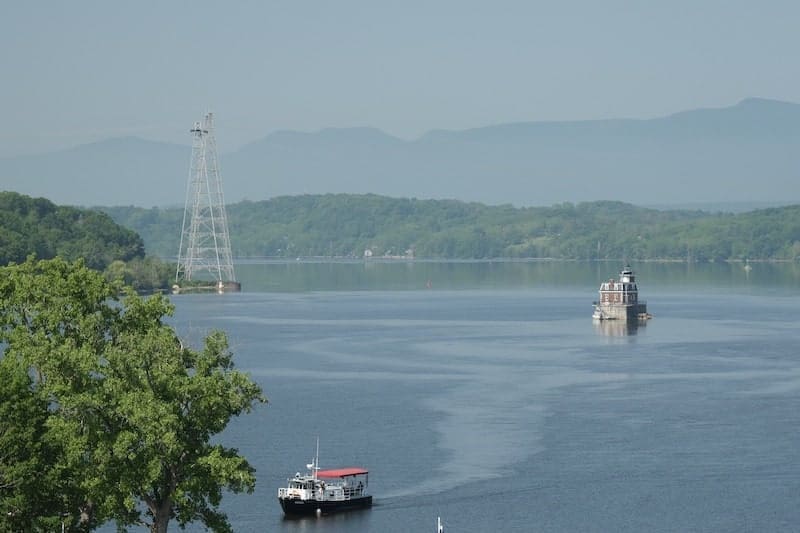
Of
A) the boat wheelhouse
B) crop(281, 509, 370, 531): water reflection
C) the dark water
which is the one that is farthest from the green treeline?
crop(281, 509, 370, 531): water reflection

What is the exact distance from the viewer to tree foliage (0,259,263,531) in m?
28.0

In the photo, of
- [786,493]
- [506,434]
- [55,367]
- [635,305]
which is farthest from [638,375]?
[55,367]

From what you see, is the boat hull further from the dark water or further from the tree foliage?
the tree foliage

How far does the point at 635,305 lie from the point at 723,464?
56.7m

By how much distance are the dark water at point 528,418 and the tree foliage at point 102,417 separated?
950 centimetres

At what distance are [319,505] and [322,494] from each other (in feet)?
1.10

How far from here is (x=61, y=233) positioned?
137750mm

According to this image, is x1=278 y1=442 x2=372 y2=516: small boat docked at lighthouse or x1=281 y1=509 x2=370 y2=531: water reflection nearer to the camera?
x1=281 y1=509 x2=370 y2=531: water reflection

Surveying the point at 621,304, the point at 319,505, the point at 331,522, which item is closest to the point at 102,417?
the point at 331,522

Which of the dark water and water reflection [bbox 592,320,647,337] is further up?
water reflection [bbox 592,320,647,337]

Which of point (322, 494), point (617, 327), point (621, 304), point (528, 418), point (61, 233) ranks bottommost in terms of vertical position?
point (322, 494)

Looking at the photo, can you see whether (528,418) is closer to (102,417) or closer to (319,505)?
(319,505)

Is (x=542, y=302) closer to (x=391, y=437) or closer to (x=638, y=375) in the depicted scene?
(x=638, y=375)

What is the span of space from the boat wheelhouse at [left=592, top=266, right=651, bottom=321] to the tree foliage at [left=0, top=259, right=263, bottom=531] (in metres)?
72.1
